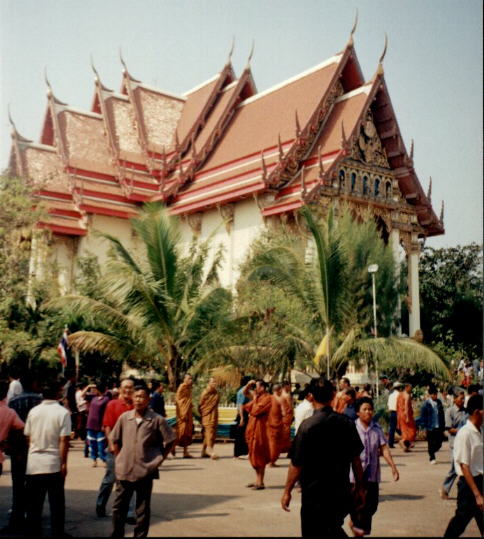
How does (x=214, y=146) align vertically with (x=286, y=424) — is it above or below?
above

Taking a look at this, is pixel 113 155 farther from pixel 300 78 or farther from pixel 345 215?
pixel 345 215

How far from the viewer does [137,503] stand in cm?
452

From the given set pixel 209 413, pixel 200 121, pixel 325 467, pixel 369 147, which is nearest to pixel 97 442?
pixel 209 413

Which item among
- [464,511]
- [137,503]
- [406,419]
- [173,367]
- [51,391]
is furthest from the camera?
Answer: [173,367]

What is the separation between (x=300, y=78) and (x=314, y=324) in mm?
13959

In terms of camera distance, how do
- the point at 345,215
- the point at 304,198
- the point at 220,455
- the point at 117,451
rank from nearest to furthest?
the point at 117,451
the point at 220,455
the point at 345,215
the point at 304,198

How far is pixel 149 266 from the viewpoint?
14414 mm

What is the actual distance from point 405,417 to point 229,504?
645 centimetres

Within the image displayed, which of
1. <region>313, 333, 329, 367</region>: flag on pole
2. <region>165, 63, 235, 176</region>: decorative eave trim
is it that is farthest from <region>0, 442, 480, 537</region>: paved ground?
<region>165, 63, 235, 176</region>: decorative eave trim

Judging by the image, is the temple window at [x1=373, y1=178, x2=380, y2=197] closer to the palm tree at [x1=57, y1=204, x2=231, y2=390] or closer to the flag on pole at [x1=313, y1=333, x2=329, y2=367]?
the palm tree at [x1=57, y1=204, x2=231, y2=390]

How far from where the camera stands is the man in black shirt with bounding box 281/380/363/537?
388 centimetres

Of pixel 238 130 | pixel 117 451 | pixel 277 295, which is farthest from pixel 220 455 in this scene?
A: pixel 238 130

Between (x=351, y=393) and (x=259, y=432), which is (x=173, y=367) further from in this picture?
(x=351, y=393)

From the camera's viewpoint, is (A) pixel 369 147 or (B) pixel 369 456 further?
(A) pixel 369 147
